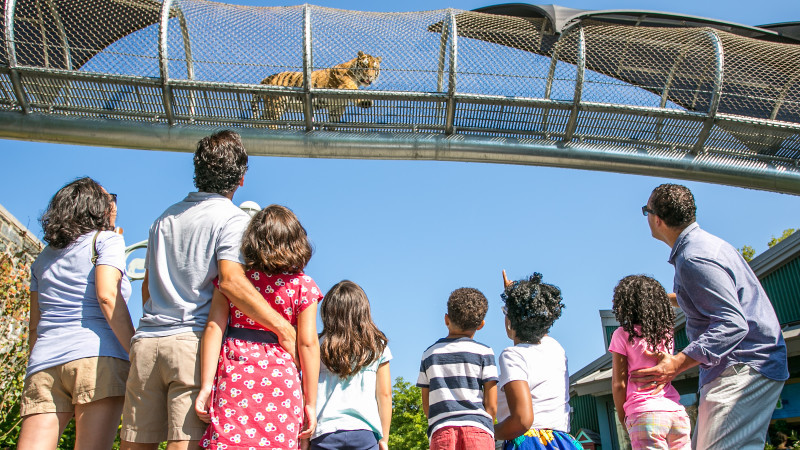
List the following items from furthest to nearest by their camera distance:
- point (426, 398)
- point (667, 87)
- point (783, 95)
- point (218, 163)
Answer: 1. point (783, 95)
2. point (667, 87)
3. point (426, 398)
4. point (218, 163)

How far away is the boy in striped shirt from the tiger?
1.99m

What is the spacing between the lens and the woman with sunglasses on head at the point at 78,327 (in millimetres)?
2902

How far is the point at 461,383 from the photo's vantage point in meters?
3.81

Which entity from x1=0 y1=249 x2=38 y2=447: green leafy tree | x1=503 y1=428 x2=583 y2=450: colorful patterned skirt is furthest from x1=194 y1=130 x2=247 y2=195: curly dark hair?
x1=0 y1=249 x2=38 y2=447: green leafy tree

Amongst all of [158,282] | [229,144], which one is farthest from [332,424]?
[229,144]

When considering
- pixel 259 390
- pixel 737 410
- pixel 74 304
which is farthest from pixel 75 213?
pixel 737 410

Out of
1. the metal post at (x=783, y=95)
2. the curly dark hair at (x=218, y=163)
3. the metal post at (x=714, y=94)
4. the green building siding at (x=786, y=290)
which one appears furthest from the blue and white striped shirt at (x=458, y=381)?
the green building siding at (x=786, y=290)

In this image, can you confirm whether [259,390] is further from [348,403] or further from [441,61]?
[441,61]

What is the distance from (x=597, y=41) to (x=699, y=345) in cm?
322

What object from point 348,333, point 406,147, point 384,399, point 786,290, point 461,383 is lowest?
point 384,399

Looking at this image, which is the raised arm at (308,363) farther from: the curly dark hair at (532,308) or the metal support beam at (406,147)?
the metal support beam at (406,147)

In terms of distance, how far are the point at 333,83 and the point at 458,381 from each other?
2.67 meters

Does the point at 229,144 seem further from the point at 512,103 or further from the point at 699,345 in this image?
the point at 512,103

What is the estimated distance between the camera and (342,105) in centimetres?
522
